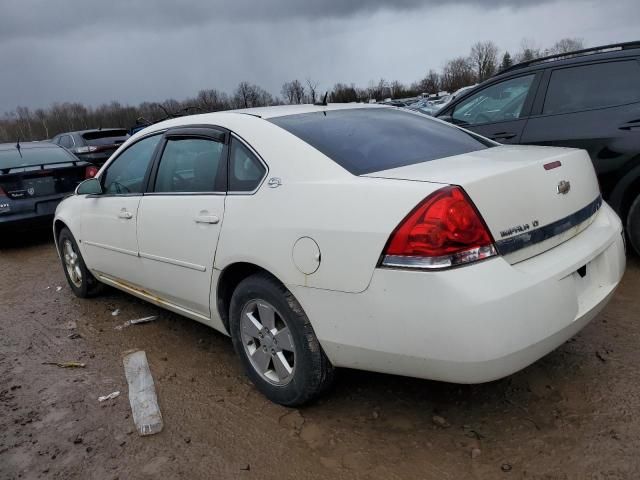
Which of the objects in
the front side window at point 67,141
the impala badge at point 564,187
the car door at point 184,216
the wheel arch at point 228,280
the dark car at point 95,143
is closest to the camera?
the impala badge at point 564,187

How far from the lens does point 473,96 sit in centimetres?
547

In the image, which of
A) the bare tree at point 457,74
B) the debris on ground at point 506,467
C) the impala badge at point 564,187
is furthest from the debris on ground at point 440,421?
the bare tree at point 457,74

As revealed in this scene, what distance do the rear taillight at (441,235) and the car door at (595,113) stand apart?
2.82m

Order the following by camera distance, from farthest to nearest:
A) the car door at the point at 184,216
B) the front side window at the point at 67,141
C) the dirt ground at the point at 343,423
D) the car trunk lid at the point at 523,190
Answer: the front side window at the point at 67,141 → the car door at the point at 184,216 → the dirt ground at the point at 343,423 → the car trunk lid at the point at 523,190

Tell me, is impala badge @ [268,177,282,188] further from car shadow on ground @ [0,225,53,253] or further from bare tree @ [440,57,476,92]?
bare tree @ [440,57,476,92]

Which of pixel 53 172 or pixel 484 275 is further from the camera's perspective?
pixel 53 172

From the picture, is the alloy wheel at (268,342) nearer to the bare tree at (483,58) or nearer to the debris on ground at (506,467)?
the debris on ground at (506,467)

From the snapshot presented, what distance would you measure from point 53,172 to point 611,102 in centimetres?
682

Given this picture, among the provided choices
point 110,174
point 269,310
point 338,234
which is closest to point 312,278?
point 338,234

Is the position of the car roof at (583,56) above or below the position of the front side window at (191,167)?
above

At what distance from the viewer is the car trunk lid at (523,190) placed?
Result: 2.22 m

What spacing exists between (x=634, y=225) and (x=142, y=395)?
3.90 metres

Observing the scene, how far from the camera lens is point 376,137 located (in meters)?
2.96

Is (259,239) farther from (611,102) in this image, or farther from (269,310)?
(611,102)
